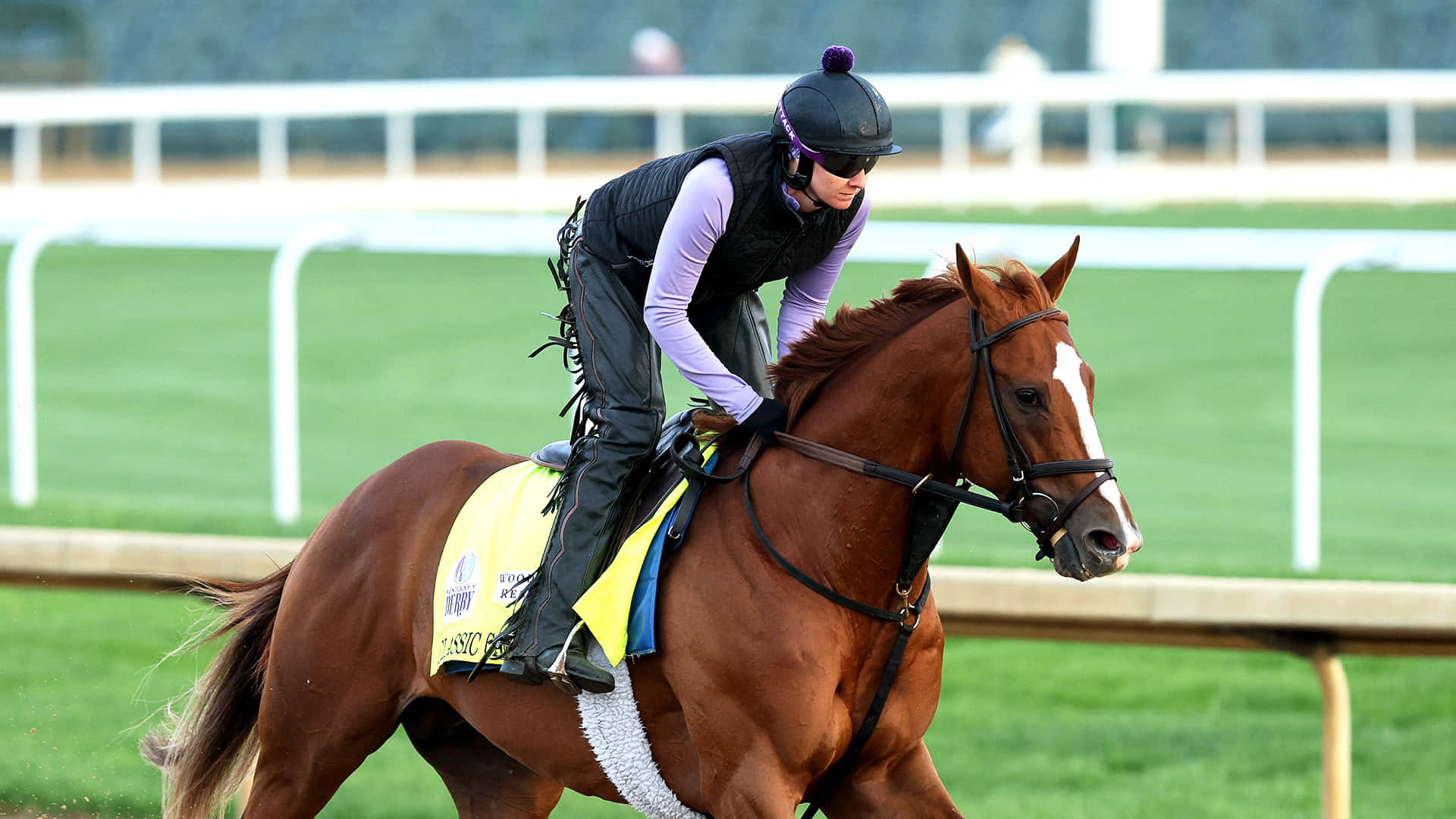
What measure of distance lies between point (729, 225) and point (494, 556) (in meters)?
0.80

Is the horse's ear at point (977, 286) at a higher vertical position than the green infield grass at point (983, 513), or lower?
higher

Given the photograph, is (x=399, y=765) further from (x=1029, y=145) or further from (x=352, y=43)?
(x=352, y=43)

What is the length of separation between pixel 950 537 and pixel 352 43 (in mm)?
11488

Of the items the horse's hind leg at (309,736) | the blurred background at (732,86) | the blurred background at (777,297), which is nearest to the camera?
the horse's hind leg at (309,736)

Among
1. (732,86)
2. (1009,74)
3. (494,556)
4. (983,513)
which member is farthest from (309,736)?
(1009,74)

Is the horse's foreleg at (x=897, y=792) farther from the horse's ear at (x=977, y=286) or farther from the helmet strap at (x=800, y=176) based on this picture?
the helmet strap at (x=800, y=176)

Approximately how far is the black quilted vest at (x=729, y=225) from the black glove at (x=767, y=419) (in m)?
0.27

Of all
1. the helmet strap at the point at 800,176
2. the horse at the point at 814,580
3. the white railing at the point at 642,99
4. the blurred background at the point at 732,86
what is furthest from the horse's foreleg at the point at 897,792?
the blurred background at the point at 732,86

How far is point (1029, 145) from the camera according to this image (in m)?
12.9

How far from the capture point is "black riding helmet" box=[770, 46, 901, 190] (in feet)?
10.3

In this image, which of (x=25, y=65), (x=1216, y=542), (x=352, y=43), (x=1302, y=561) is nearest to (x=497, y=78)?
(x=352, y=43)

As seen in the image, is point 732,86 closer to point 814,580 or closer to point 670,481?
point 670,481

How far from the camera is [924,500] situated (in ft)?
10.4

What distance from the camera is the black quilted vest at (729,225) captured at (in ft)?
10.7
